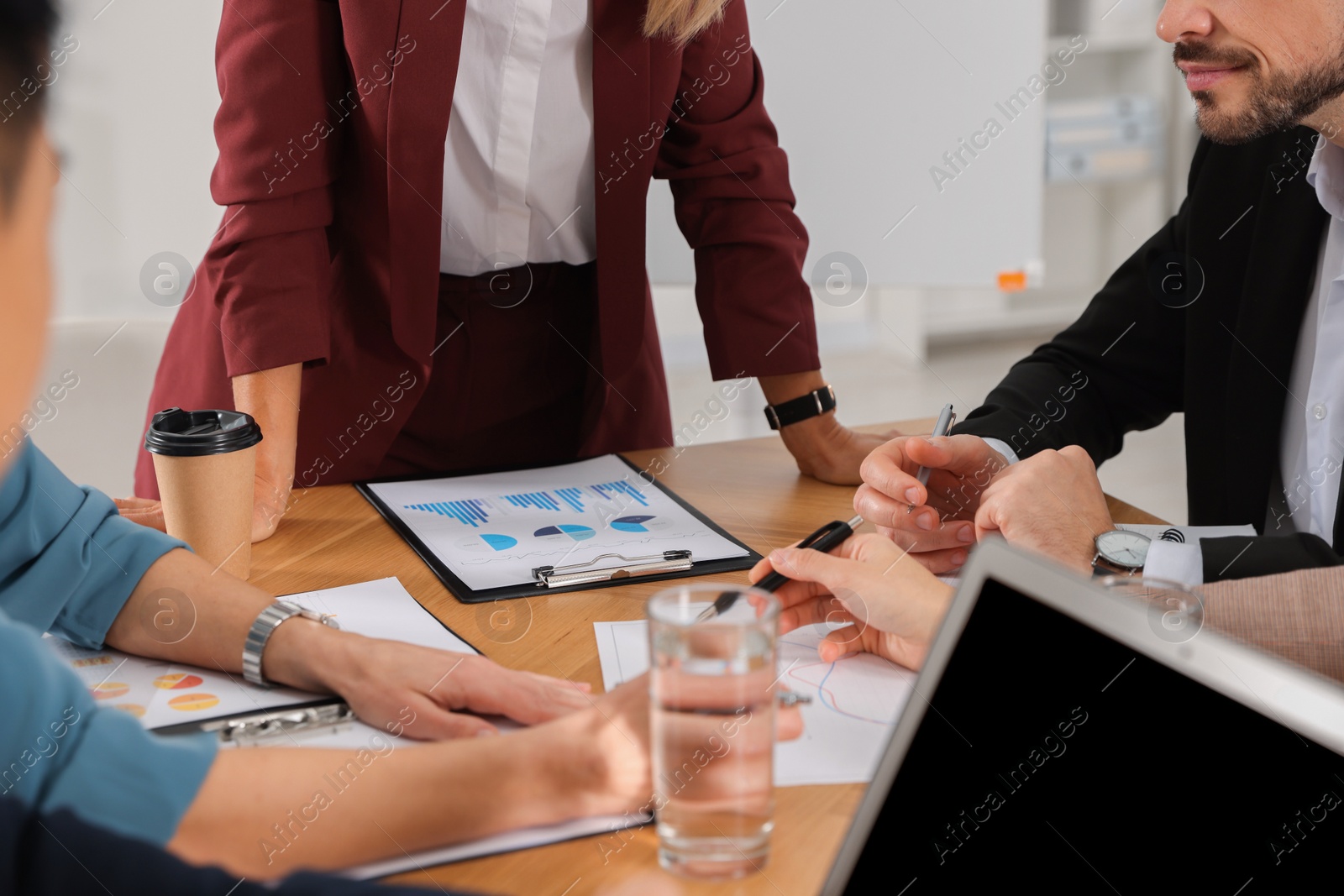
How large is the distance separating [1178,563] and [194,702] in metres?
0.79

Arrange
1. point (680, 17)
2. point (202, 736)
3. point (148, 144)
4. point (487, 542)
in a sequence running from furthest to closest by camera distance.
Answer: point (148, 144)
point (680, 17)
point (487, 542)
point (202, 736)

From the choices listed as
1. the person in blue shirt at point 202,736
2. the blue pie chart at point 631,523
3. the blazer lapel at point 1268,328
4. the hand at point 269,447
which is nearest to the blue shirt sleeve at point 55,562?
the person in blue shirt at point 202,736

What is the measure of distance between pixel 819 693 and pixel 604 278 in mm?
750

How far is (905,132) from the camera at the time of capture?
2.28 metres

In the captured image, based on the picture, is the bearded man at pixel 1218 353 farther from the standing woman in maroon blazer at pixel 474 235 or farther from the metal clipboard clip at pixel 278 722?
the metal clipboard clip at pixel 278 722

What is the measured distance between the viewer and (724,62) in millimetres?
1472

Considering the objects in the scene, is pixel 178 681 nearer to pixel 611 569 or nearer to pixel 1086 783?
pixel 611 569

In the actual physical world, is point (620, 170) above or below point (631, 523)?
above

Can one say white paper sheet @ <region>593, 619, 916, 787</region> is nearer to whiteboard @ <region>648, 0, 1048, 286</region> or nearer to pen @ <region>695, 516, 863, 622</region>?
pen @ <region>695, 516, 863, 622</region>

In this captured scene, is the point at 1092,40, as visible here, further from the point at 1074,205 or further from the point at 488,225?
the point at 488,225

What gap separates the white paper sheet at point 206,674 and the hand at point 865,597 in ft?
0.87

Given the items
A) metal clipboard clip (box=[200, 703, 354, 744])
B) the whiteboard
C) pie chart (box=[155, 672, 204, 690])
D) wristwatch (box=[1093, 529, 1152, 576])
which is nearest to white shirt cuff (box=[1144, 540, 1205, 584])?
wristwatch (box=[1093, 529, 1152, 576])

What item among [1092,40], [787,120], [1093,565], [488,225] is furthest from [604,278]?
[1092,40]

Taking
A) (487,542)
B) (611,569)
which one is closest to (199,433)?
(487,542)
